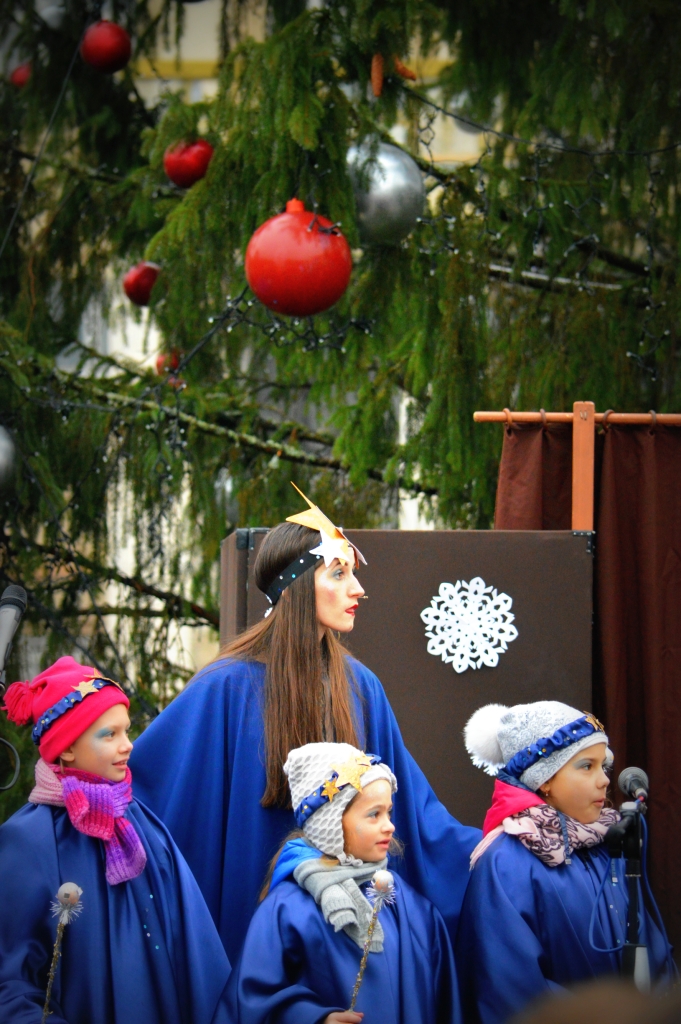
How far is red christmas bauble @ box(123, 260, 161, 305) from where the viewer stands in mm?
5848

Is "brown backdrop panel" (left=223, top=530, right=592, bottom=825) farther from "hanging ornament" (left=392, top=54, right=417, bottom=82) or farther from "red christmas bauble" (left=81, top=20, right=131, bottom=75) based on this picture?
"red christmas bauble" (left=81, top=20, right=131, bottom=75)

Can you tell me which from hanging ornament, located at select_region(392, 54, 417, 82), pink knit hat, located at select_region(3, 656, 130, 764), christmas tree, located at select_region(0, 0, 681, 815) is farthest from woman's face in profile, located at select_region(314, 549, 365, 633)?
hanging ornament, located at select_region(392, 54, 417, 82)

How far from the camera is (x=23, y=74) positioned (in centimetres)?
608

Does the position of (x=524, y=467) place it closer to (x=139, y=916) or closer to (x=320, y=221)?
(x=320, y=221)

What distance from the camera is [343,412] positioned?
5.84m

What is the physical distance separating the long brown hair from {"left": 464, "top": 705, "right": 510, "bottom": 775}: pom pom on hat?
0.35 metres

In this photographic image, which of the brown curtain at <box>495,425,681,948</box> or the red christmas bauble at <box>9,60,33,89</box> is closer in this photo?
the brown curtain at <box>495,425,681,948</box>

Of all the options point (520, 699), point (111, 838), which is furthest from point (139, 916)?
point (520, 699)

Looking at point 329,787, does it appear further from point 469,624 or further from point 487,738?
point 469,624

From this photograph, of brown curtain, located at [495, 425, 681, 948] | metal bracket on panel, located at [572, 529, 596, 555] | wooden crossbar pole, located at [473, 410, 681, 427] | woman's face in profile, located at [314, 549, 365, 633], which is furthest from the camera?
wooden crossbar pole, located at [473, 410, 681, 427]

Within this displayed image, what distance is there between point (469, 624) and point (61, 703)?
143cm

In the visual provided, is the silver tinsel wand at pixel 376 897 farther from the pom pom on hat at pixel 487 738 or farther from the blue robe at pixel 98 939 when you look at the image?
the pom pom on hat at pixel 487 738

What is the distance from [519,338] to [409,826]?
2935 millimetres

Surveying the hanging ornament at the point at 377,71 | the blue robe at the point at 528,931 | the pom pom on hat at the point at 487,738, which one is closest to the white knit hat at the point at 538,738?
the pom pom on hat at the point at 487,738
